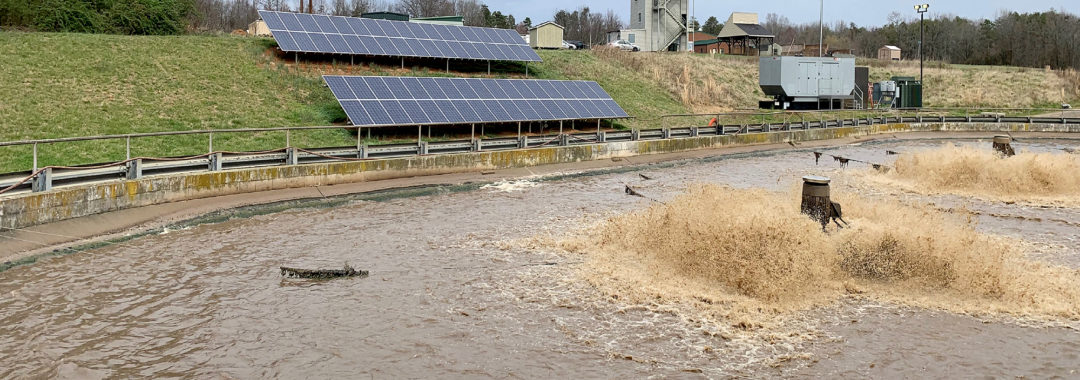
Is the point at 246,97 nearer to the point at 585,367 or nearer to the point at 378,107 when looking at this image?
the point at 378,107

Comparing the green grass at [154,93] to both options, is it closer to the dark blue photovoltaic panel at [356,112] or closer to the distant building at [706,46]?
the dark blue photovoltaic panel at [356,112]

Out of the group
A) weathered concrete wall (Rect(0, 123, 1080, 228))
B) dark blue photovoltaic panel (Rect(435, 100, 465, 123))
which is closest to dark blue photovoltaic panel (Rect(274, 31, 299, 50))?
dark blue photovoltaic panel (Rect(435, 100, 465, 123))

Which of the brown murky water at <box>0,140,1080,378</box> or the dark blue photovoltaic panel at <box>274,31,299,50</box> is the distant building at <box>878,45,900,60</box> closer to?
the dark blue photovoltaic panel at <box>274,31,299,50</box>

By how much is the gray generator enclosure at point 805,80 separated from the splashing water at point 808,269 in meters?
38.6

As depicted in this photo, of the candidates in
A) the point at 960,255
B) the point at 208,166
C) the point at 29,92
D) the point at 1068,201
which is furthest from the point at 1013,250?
the point at 29,92

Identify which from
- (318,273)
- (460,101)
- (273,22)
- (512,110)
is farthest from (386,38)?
(318,273)

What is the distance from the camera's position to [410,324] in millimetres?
11969

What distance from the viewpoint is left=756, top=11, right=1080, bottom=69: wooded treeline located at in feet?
357

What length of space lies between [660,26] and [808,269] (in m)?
67.2

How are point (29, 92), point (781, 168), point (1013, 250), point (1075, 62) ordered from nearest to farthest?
1. point (1013, 250)
2. point (29, 92)
3. point (781, 168)
4. point (1075, 62)

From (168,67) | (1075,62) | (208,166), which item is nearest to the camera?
(208,166)

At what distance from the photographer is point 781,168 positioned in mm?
32188

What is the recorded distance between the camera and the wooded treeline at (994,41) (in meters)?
109

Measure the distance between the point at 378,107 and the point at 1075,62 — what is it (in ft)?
337
